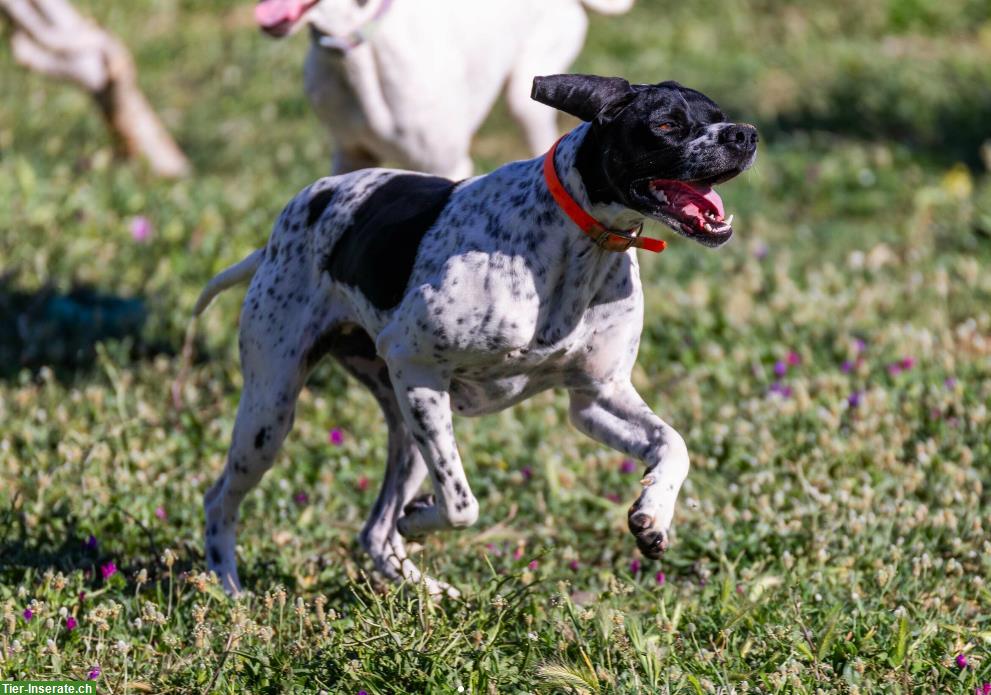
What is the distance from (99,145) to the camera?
1009 centimetres

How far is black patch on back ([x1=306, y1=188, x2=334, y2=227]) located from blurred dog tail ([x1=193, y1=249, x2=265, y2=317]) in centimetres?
28

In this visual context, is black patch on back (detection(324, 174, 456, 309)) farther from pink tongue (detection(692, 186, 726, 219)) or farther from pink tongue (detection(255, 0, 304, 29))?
pink tongue (detection(255, 0, 304, 29))

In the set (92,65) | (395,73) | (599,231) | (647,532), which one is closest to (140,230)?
(92,65)

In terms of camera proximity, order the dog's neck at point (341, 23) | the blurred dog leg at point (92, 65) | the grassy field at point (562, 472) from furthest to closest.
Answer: the blurred dog leg at point (92, 65)
the dog's neck at point (341, 23)
the grassy field at point (562, 472)

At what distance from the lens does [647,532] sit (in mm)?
4020

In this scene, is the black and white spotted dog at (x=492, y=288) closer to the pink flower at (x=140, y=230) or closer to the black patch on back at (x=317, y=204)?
the black patch on back at (x=317, y=204)

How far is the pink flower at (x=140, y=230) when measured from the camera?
8047 mm

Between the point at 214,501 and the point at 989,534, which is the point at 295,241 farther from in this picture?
the point at 989,534

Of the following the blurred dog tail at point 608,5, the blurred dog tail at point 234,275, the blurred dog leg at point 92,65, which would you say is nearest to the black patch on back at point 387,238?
the blurred dog tail at point 234,275

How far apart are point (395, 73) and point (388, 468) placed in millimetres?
2018

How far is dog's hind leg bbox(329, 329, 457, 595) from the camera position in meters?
4.92

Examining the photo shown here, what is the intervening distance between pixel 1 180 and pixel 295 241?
429cm

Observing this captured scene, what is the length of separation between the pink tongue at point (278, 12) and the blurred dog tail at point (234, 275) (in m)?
1.30

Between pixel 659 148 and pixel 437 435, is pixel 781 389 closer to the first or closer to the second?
pixel 437 435
